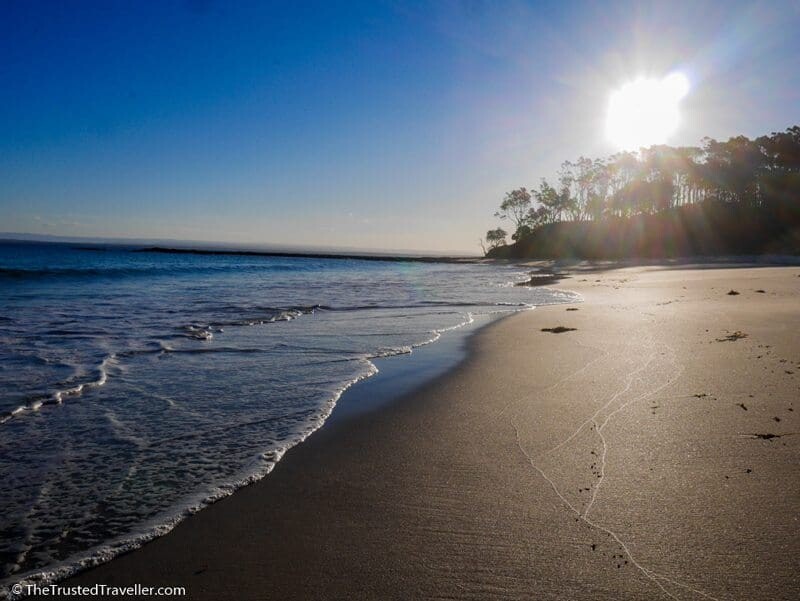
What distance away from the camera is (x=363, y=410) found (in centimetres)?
560

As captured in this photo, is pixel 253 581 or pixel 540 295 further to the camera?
pixel 540 295

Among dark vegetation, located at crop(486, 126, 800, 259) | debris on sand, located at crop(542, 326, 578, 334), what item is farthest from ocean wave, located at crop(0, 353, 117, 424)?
dark vegetation, located at crop(486, 126, 800, 259)

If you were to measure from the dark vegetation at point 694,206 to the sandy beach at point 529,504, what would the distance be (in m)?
57.8

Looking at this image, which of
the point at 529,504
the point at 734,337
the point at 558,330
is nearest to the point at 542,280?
the point at 558,330

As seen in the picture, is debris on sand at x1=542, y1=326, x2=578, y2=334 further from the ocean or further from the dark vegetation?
the dark vegetation

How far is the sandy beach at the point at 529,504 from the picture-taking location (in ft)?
8.32

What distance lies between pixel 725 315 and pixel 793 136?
68.2 m

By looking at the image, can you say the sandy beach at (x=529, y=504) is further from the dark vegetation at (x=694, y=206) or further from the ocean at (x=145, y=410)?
the dark vegetation at (x=694, y=206)

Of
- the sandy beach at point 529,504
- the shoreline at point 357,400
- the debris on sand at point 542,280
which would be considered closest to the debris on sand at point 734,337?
the sandy beach at point 529,504

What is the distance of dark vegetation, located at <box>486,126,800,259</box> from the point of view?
61.1 meters

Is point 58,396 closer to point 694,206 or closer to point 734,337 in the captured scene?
point 734,337

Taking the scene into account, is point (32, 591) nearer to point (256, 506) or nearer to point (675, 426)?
point (256, 506)

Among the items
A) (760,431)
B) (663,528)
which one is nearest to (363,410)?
(663,528)

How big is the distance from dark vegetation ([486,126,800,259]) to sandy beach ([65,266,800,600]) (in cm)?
5779
